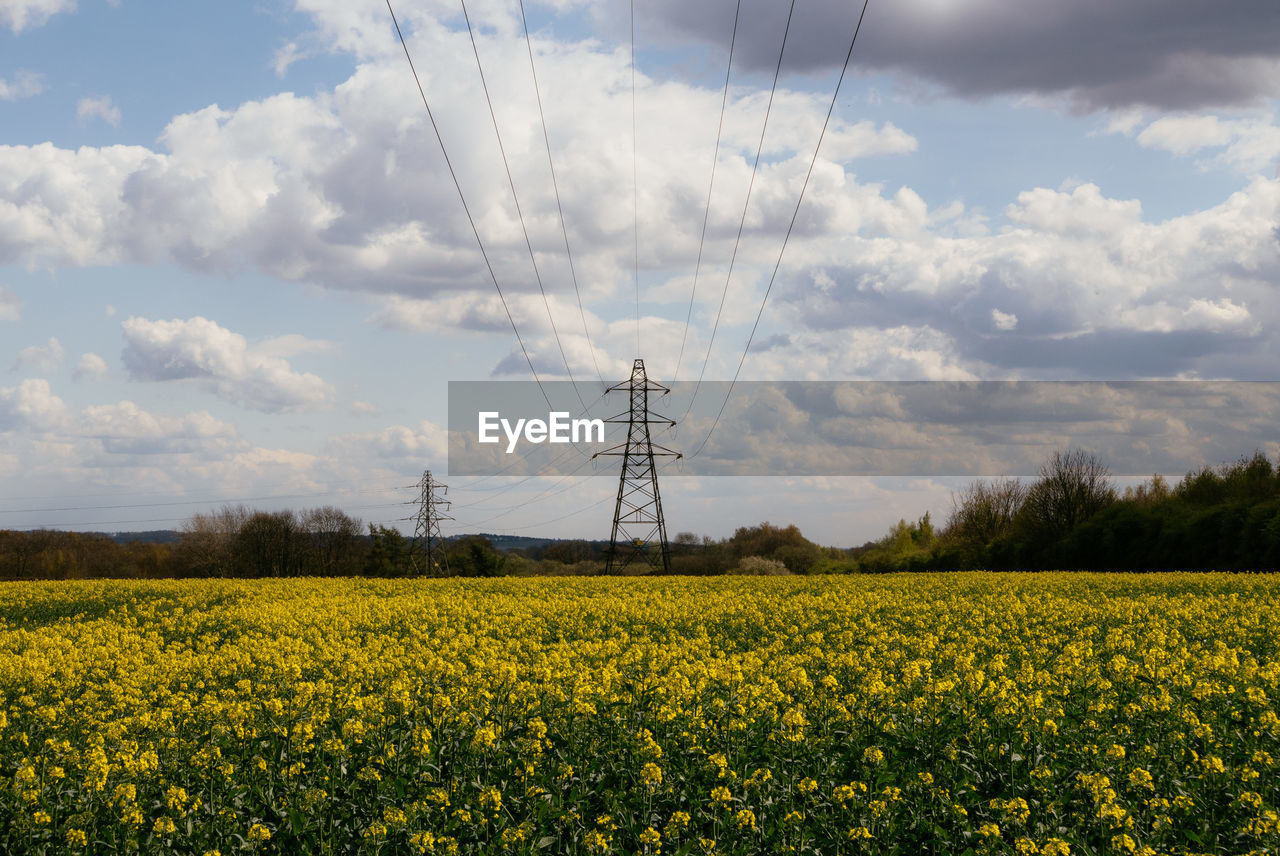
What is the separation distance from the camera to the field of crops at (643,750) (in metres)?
6.64

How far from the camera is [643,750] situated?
24.1 feet

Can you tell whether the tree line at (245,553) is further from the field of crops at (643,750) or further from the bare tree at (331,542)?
the field of crops at (643,750)

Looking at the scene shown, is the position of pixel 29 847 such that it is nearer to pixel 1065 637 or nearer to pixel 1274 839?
pixel 1274 839

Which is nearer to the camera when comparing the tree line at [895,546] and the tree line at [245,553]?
the tree line at [895,546]

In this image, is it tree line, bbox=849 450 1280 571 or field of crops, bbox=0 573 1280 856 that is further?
tree line, bbox=849 450 1280 571

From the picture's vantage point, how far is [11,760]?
8.83 m

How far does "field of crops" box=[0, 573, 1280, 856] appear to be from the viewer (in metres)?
6.64

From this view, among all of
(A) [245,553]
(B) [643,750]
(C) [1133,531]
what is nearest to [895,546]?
(C) [1133,531]

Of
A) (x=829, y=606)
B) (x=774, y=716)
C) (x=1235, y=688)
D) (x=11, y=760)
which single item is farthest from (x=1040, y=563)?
(x=11, y=760)

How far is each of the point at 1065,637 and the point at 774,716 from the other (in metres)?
8.24

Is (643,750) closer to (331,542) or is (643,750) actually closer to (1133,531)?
(1133,531)

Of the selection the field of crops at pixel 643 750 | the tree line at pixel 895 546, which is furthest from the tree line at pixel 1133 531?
the field of crops at pixel 643 750

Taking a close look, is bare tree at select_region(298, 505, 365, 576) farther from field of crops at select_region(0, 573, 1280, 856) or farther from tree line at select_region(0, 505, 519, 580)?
field of crops at select_region(0, 573, 1280, 856)

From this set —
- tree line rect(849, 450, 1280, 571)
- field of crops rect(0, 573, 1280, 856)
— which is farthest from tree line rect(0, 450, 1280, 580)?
field of crops rect(0, 573, 1280, 856)
